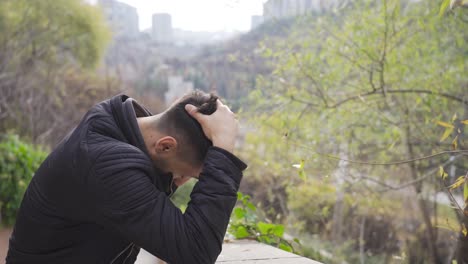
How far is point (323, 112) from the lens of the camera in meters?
3.91

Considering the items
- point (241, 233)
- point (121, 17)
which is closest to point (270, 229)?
point (241, 233)

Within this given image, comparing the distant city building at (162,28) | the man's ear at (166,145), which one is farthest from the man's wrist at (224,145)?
the distant city building at (162,28)

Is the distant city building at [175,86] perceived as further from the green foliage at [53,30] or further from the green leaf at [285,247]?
the green leaf at [285,247]

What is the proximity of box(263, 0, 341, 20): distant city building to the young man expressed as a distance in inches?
121

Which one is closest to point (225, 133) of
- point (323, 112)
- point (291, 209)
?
point (323, 112)

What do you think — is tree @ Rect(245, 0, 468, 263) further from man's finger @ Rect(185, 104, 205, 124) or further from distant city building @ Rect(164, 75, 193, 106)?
distant city building @ Rect(164, 75, 193, 106)

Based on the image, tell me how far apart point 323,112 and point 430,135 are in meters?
0.97

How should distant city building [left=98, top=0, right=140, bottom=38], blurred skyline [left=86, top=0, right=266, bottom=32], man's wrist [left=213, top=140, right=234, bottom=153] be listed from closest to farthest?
1. man's wrist [left=213, top=140, right=234, bottom=153]
2. blurred skyline [left=86, top=0, right=266, bottom=32]
3. distant city building [left=98, top=0, right=140, bottom=38]

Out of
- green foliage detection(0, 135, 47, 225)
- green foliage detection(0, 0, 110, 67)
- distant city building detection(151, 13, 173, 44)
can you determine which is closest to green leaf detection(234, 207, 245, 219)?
green foliage detection(0, 135, 47, 225)

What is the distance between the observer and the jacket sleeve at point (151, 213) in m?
1.07

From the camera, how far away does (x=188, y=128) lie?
126 centimetres

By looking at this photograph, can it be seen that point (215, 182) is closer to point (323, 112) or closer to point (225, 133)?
point (225, 133)

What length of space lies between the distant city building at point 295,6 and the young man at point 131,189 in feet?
10.1

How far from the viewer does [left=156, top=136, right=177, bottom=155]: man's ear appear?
123 cm
